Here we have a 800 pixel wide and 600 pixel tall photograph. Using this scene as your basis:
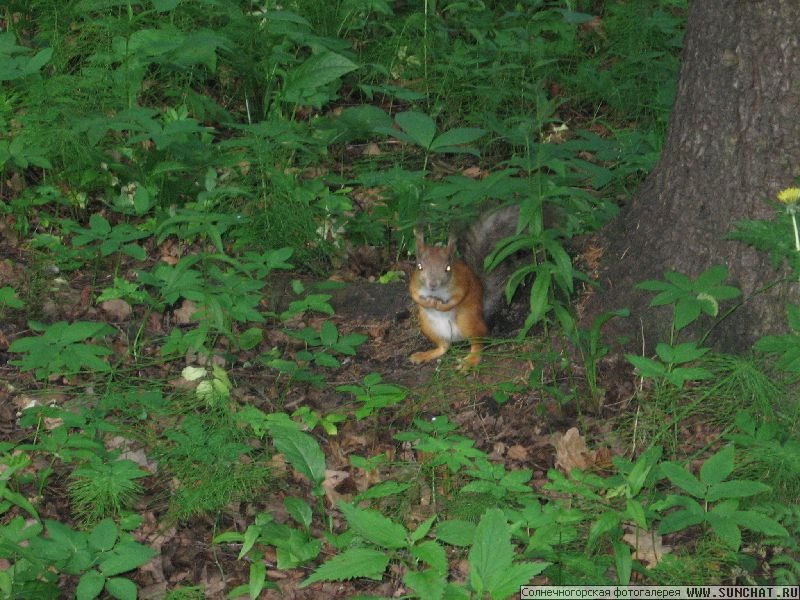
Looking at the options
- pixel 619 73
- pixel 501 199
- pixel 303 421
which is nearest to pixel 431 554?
pixel 303 421

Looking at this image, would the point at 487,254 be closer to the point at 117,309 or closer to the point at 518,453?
the point at 518,453

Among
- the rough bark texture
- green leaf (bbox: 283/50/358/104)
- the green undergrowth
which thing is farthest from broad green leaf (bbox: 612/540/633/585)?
green leaf (bbox: 283/50/358/104)

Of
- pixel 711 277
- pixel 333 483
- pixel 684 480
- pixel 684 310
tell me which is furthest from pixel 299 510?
pixel 711 277

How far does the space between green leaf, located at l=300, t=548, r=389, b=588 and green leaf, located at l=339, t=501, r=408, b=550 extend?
5cm

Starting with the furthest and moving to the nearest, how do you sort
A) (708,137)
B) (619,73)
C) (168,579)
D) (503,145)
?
1. (619,73)
2. (503,145)
3. (708,137)
4. (168,579)

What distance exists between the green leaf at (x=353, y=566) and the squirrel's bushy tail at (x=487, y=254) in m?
2.07

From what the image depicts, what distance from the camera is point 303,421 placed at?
392 cm

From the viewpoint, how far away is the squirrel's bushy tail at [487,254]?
4551 millimetres

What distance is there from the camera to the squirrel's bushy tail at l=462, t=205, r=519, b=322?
455cm

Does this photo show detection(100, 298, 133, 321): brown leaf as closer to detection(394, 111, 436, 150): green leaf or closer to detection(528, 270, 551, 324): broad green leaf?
detection(394, 111, 436, 150): green leaf

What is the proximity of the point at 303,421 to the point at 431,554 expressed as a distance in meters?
1.31

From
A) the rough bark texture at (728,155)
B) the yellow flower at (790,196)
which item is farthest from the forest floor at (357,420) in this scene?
the yellow flower at (790,196)

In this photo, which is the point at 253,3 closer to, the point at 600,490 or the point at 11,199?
the point at 11,199

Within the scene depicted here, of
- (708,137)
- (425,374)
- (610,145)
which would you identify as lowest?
Result: (425,374)
